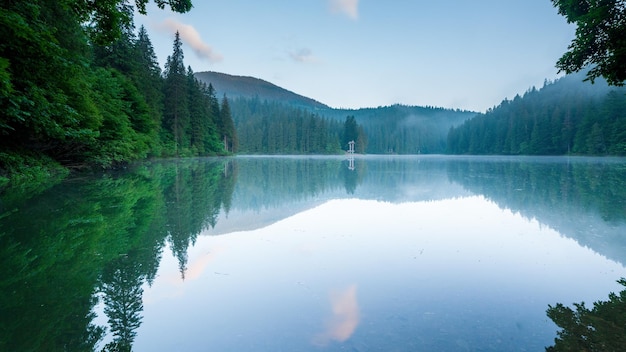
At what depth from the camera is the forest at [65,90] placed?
7.93m

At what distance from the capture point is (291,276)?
16.2 ft

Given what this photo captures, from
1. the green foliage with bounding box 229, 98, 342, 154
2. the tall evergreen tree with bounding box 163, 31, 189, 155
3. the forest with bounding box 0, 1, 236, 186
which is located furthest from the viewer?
the green foliage with bounding box 229, 98, 342, 154

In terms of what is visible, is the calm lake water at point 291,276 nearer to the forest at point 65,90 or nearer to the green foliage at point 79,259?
the green foliage at point 79,259

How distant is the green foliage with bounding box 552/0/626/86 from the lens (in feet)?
32.9

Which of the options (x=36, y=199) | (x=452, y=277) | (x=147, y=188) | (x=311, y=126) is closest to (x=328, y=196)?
(x=147, y=188)

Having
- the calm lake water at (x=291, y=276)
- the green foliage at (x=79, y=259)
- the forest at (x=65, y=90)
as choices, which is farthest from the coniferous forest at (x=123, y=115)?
the calm lake water at (x=291, y=276)

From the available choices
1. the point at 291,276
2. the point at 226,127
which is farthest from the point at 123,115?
the point at 226,127

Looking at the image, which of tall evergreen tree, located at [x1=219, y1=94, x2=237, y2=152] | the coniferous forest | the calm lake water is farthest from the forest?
tall evergreen tree, located at [x1=219, y1=94, x2=237, y2=152]

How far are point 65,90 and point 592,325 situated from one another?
1880 centimetres

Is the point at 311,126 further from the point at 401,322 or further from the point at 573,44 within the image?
the point at 401,322

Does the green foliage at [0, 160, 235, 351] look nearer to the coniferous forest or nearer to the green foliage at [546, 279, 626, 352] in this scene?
the coniferous forest

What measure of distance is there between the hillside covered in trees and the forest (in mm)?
57968

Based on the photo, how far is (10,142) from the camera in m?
13.4

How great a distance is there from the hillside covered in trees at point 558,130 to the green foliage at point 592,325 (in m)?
54.3
